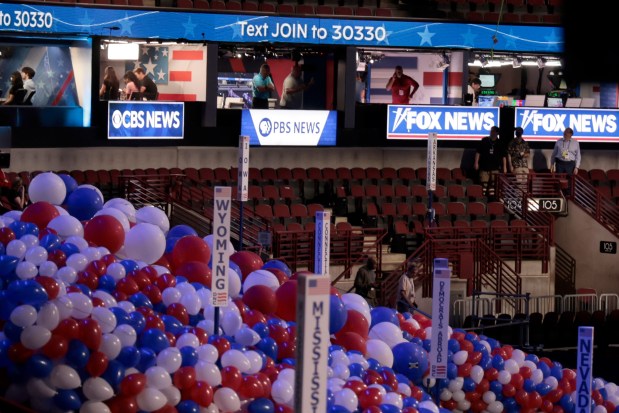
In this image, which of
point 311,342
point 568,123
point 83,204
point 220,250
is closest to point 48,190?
point 83,204

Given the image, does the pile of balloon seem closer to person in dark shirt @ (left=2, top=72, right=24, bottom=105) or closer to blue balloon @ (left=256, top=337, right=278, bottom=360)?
blue balloon @ (left=256, top=337, right=278, bottom=360)

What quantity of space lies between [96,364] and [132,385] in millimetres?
300

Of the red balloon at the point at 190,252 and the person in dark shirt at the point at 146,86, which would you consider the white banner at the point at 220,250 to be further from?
the person in dark shirt at the point at 146,86

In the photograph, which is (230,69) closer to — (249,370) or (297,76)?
(297,76)

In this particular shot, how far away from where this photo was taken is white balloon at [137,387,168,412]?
30.9 feet

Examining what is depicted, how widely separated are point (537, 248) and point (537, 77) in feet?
37.7

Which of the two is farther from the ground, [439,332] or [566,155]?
[566,155]

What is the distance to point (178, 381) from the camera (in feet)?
31.7

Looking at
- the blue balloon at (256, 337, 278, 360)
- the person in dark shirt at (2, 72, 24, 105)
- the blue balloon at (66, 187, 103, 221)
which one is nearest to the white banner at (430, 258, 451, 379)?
the blue balloon at (256, 337, 278, 360)

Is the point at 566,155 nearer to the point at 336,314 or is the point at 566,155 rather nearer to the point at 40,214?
the point at 336,314

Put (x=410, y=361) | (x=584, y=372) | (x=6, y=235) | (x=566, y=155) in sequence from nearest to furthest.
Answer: (x=6, y=235) → (x=584, y=372) → (x=410, y=361) → (x=566, y=155)

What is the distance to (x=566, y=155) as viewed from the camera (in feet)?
78.5

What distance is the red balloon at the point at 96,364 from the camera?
938 centimetres

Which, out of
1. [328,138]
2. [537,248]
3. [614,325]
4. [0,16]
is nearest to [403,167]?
[328,138]
